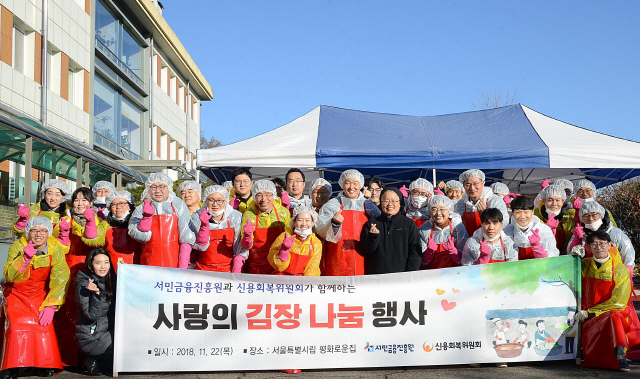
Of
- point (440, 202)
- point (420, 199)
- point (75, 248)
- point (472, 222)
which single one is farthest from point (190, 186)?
point (472, 222)

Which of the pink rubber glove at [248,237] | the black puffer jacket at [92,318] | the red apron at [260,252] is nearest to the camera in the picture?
the black puffer jacket at [92,318]

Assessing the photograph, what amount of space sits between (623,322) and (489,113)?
538 centimetres

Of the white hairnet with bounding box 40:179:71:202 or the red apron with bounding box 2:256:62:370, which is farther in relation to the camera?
the white hairnet with bounding box 40:179:71:202

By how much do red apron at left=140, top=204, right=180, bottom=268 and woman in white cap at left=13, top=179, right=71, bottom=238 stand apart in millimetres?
1128

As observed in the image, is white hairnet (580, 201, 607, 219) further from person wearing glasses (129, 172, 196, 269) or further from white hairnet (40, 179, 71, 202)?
white hairnet (40, 179, 71, 202)

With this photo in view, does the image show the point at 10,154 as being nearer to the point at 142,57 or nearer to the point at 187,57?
the point at 142,57

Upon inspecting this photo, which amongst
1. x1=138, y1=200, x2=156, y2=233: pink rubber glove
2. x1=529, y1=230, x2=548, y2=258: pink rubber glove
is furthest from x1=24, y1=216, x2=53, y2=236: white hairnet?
x1=529, y1=230, x2=548, y2=258: pink rubber glove

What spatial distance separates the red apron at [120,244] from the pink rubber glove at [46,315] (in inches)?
29.8

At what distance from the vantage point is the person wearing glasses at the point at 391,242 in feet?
18.2

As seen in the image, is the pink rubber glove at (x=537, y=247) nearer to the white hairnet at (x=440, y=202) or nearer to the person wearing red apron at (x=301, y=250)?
the white hairnet at (x=440, y=202)

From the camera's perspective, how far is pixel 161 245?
18.4ft

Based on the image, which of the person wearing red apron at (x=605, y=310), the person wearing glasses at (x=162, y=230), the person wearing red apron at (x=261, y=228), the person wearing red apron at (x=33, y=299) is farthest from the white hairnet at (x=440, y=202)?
the person wearing red apron at (x=33, y=299)

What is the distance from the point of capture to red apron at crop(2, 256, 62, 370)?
5.15 m

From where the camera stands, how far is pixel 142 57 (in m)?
25.4
